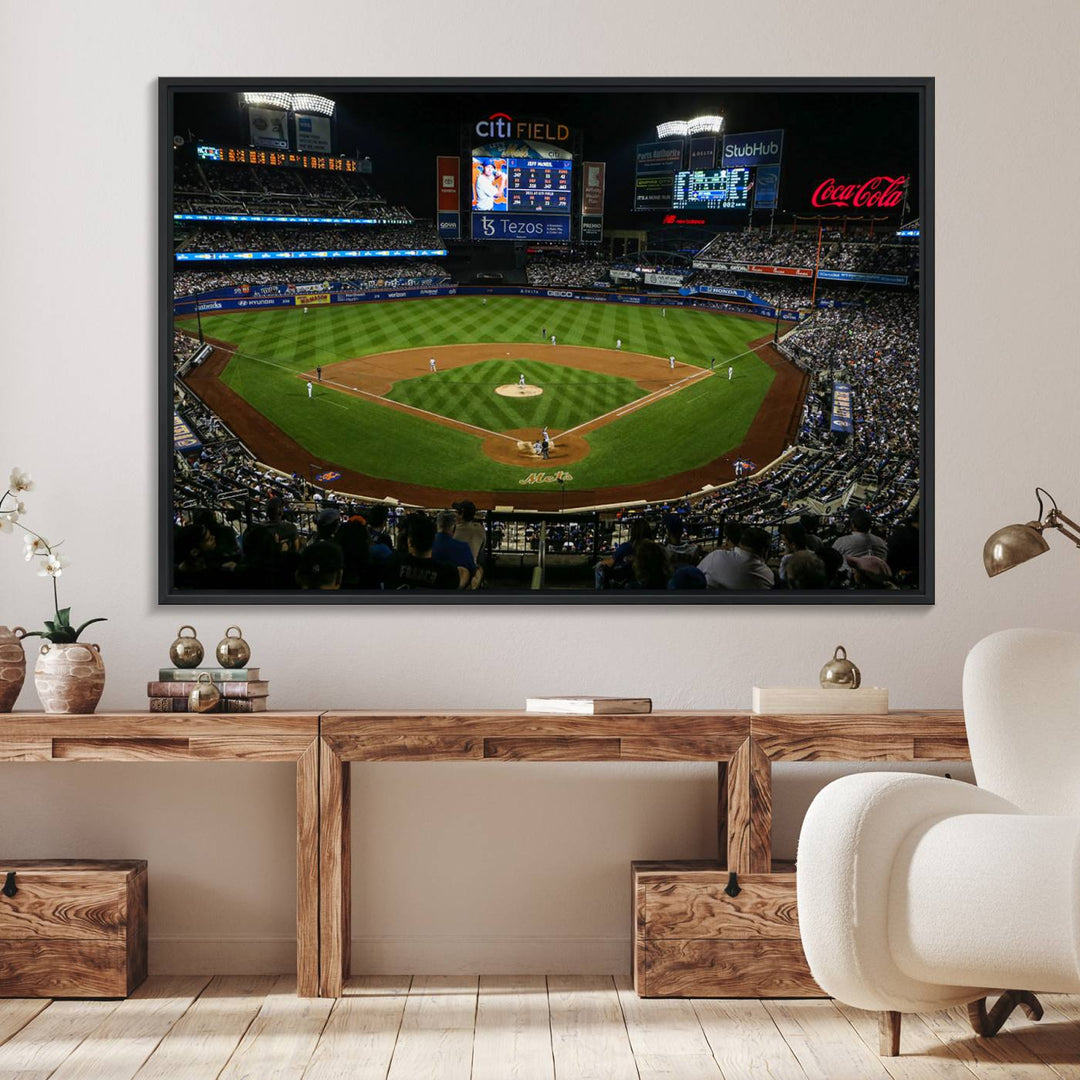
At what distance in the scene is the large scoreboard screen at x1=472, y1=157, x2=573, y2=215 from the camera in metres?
3.44

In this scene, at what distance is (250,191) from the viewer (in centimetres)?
345

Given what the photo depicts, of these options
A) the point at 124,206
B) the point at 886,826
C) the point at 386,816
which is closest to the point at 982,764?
the point at 886,826

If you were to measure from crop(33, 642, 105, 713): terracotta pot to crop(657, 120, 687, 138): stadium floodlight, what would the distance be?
6.86 ft

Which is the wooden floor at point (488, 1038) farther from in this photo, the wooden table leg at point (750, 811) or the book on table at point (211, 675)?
the book on table at point (211, 675)

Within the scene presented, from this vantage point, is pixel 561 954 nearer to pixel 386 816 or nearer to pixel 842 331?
pixel 386 816

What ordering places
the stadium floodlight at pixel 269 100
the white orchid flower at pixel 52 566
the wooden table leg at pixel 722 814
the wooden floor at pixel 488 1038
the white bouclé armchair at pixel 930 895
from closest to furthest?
1. the white bouclé armchair at pixel 930 895
2. the wooden floor at pixel 488 1038
3. the wooden table leg at pixel 722 814
4. the white orchid flower at pixel 52 566
5. the stadium floodlight at pixel 269 100

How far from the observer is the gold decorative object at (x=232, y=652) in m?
3.17

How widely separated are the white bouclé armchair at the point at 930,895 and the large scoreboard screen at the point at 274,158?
7.09 feet

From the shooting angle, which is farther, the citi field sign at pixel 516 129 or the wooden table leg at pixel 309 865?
the citi field sign at pixel 516 129

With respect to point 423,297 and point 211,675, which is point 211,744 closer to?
point 211,675

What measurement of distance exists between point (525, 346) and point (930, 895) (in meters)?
1.86

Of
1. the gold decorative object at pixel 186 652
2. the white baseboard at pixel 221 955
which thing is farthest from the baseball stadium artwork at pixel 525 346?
the white baseboard at pixel 221 955

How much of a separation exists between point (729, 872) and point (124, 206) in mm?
2432

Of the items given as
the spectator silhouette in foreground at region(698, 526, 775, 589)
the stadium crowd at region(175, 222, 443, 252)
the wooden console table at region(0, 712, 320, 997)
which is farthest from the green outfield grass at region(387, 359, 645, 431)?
the wooden console table at region(0, 712, 320, 997)
